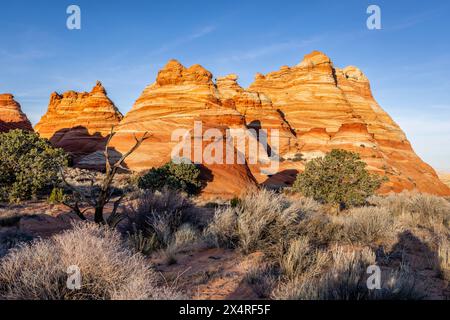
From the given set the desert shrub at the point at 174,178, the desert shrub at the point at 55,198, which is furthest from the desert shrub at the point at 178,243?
the desert shrub at the point at 174,178

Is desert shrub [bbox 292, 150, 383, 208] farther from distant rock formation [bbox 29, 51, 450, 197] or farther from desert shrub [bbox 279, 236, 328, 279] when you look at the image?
distant rock formation [bbox 29, 51, 450, 197]

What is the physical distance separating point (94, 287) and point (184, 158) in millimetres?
19942

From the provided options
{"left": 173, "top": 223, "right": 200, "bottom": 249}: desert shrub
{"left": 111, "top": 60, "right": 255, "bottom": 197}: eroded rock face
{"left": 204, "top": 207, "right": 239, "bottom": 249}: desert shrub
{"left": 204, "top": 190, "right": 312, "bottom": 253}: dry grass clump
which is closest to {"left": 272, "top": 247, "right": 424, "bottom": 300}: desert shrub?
{"left": 204, "top": 190, "right": 312, "bottom": 253}: dry grass clump

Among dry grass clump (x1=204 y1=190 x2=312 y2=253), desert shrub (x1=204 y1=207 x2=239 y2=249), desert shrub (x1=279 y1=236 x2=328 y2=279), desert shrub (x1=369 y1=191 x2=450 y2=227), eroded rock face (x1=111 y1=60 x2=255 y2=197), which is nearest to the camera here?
desert shrub (x1=279 y1=236 x2=328 y2=279)

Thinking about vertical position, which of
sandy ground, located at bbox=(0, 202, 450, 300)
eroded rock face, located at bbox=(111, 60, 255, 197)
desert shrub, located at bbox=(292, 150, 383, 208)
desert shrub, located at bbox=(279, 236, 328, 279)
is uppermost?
eroded rock face, located at bbox=(111, 60, 255, 197)

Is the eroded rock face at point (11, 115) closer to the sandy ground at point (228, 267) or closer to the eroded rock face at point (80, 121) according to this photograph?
the eroded rock face at point (80, 121)

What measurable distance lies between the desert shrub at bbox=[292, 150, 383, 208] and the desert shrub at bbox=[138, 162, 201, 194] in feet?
26.3

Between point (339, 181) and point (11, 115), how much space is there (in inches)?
2047

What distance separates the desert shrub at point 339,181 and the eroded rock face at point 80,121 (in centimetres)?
2927

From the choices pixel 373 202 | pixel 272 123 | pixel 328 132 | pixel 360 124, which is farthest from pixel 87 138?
pixel 373 202

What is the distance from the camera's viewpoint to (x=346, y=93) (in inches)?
2319

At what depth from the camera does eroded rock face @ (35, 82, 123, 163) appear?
46.2 metres
